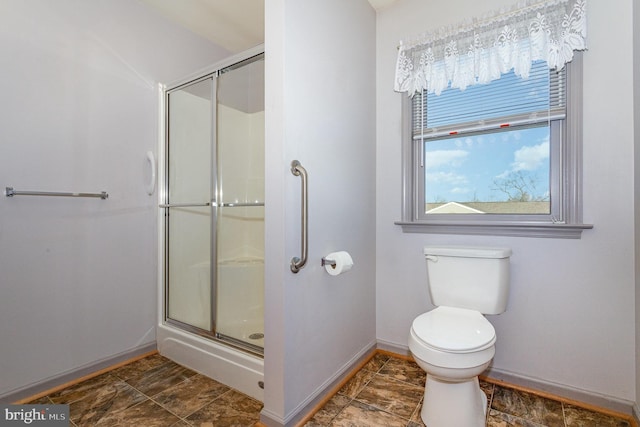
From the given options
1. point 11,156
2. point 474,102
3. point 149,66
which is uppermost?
point 149,66

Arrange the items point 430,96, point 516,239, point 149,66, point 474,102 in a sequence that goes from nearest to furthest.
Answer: point 516,239 < point 474,102 < point 430,96 < point 149,66

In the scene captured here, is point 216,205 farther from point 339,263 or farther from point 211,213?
point 339,263

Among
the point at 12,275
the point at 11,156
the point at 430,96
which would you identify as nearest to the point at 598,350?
the point at 430,96

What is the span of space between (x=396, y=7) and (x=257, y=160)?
1429 millimetres

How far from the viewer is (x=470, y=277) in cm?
166

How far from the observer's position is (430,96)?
205cm

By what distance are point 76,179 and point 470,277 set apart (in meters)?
2.32

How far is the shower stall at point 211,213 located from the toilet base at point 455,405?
3.40 feet

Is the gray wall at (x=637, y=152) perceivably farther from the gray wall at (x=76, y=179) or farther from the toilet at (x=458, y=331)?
the gray wall at (x=76, y=179)

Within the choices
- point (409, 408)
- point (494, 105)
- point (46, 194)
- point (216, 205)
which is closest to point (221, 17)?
point (216, 205)

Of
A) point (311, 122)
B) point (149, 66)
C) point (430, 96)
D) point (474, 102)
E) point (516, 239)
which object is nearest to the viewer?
point (311, 122)

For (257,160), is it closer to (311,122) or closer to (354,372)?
(311,122)

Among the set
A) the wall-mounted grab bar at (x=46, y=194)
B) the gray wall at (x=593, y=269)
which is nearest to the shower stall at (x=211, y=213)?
the wall-mounted grab bar at (x=46, y=194)

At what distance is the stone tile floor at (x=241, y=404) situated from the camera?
1.48 meters
